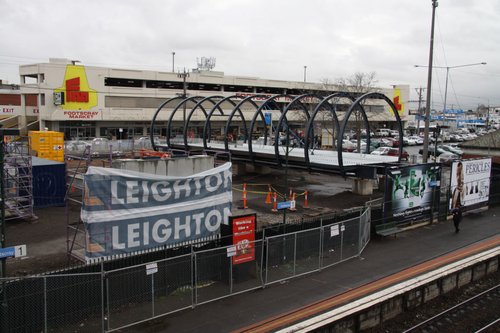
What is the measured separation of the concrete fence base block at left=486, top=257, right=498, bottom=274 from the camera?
15.2m

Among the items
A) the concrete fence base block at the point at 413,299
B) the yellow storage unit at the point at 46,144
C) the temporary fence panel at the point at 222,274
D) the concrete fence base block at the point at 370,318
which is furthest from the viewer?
the yellow storage unit at the point at 46,144

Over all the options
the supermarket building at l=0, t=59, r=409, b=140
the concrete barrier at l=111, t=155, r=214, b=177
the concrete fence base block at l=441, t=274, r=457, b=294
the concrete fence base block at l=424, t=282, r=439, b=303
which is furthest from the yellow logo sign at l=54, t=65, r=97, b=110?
the concrete fence base block at l=424, t=282, r=439, b=303

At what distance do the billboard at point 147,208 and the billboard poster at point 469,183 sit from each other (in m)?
11.5

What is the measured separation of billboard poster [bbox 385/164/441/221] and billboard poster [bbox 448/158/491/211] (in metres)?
1.11

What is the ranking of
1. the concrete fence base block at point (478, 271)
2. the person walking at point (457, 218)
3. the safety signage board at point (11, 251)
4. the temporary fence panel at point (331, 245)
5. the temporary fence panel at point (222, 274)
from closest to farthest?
the safety signage board at point (11, 251) < the temporary fence panel at point (222, 274) < the temporary fence panel at point (331, 245) < the concrete fence base block at point (478, 271) < the person walking at point (457, 218)

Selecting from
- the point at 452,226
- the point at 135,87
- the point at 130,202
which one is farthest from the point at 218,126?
the point at 130,202

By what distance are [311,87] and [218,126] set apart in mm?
17494

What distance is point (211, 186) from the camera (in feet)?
47.2

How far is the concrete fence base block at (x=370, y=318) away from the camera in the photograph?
417 inches

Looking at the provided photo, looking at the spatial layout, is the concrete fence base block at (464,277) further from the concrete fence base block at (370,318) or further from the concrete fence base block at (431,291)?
the concrete fence base block at (370,318)

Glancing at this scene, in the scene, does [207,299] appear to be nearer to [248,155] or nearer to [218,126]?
[248,155]

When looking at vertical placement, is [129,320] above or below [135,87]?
below

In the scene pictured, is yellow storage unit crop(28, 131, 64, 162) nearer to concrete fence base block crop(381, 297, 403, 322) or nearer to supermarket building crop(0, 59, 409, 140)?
supermarket building crop(0, 59, 409, 140)

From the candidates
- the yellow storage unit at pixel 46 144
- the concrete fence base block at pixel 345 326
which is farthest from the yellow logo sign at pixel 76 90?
the concrete fence base block at pixel 345 326
